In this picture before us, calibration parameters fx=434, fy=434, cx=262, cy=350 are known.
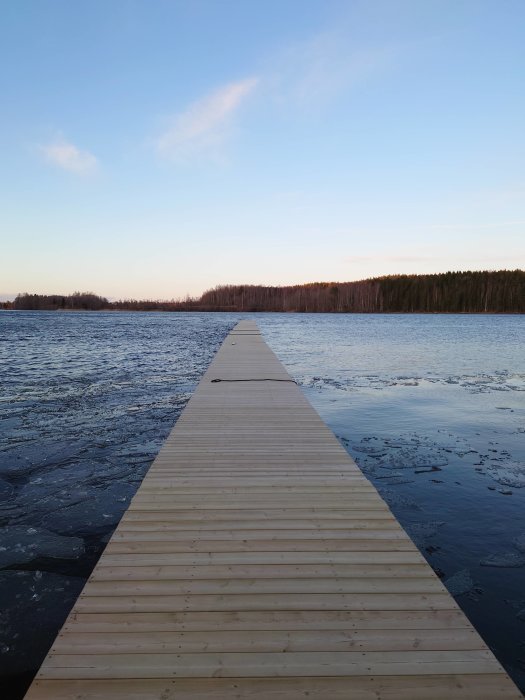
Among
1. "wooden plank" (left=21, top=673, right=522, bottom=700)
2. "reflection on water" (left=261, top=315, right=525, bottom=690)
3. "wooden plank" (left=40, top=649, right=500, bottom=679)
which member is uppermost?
"wooden plank" (left=40, top=649, right=500, bottom=679)

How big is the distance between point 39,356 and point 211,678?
22402mm

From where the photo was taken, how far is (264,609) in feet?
9.00

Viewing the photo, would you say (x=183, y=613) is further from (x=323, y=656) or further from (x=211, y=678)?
(x=323, y=656)

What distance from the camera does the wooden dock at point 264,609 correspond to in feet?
7.32

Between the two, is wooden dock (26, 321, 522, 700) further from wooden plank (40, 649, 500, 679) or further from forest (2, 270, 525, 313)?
forest (2, 270, 525, 313)

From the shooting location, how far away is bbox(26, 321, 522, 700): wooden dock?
2.23 meters

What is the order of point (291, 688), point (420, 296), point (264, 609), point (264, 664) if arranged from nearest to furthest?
1. point (291, 688)
2. point (264, 664)
3. point (264, 609)
4. point (420, 296)

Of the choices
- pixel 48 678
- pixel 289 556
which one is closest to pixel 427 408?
pixel 289 556

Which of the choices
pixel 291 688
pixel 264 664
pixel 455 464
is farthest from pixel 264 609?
pixel 455 464

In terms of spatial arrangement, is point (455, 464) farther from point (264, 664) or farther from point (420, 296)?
point (420, 296)

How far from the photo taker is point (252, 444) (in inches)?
246

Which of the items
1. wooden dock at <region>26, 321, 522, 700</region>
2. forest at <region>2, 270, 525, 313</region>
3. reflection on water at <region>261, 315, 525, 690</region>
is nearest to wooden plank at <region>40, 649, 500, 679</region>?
wooden dock at <region>26, 321, 522, 700</region>

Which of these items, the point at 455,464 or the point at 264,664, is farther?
the point at 455,464

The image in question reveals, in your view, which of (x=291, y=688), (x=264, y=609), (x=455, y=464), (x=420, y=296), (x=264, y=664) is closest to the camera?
(x=291, y=688)
